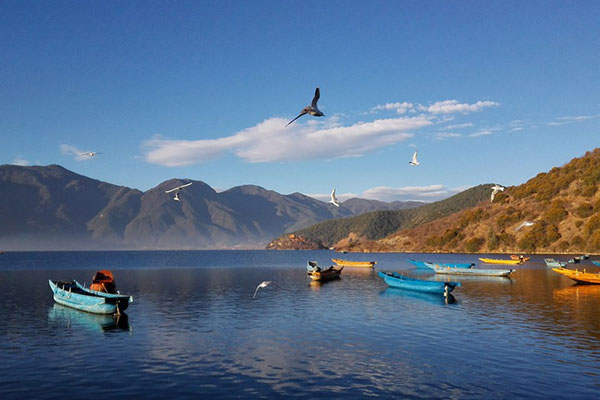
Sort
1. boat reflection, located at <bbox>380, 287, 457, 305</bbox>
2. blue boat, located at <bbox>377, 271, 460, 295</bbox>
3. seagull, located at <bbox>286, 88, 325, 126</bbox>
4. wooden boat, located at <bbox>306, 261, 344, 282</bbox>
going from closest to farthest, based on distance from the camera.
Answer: seagull, located at <bbox>286, 88, 325, 126</bbox> < boat reflection, located at <bbox>380, 287, 457, 305</bbox> < blue boat, located at <bbox>377, 271, 460, 295</bbox> < wooden boat, located at <bbox>306, 261, 344, 282</bbox>

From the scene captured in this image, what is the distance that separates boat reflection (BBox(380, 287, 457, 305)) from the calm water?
123 cm

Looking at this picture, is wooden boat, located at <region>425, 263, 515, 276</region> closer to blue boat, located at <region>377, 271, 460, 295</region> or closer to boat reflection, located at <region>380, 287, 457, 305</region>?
blue boat, located at <region>377, 271, 460, 295</region>

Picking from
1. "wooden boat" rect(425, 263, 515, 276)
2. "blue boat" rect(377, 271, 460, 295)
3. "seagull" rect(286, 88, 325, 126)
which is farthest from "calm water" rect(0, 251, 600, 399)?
"wooden boat" rect(425, 263, 515, 276)

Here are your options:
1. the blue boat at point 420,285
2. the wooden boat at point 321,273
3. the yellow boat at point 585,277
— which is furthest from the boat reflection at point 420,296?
the yellow boat at point 585,277

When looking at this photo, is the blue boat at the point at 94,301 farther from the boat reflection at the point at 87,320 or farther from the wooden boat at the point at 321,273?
the wooden boat at the point at 321,273

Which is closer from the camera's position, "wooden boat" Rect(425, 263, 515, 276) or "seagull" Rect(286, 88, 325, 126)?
"seagull" Rect(286, 88, 325, 126)

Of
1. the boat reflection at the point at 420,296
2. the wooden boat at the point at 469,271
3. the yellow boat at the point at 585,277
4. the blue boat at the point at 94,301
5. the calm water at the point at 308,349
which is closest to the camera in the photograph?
the calm water at the point at 308,349

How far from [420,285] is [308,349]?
119ft

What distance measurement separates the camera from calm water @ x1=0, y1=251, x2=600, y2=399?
76.1 ft

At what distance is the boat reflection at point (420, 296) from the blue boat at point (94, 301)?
35.1 meters

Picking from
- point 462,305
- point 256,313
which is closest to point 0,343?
point 256,313

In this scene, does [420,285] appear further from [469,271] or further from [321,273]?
[469,271]

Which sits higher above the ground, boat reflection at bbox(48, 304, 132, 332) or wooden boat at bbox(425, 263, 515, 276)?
wooden boat at bbox(425, 263, 515, 276)

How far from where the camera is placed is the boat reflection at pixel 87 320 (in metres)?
40.0
